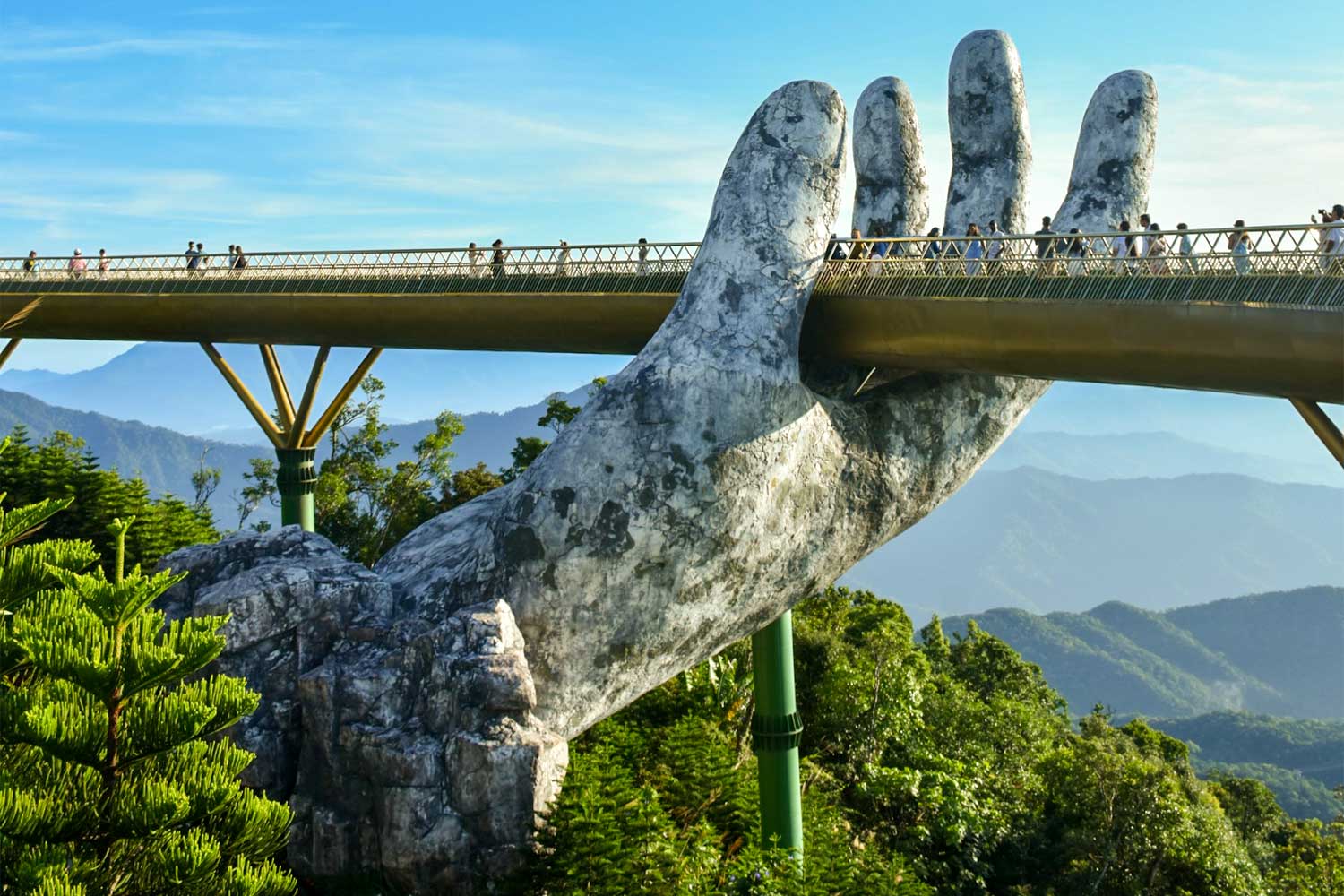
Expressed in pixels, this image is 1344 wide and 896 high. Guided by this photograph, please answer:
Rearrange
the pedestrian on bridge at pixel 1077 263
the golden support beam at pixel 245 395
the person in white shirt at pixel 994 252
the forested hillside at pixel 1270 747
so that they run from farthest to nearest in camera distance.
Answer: the forested hillside at pixel 1270 747 < the golden support beam at pixel 245 395 < the person in white shirt at pixel 994 252 < the pedestrian on bridge at pixel 1077 263

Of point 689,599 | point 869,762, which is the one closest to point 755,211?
point 689,599

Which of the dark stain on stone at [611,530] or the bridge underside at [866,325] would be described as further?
the dark stain on stone at [611,530]

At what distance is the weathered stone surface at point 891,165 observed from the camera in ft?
94.9

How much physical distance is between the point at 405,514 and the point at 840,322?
30.8m

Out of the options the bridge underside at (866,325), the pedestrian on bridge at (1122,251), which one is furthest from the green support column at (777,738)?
the pedestrian on bridge at (1122,251)

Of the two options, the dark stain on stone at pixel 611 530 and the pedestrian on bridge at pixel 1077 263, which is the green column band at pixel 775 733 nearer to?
the dark stain on stone at pixel 611 530

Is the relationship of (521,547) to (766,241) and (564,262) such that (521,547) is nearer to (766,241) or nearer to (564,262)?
(766,241)

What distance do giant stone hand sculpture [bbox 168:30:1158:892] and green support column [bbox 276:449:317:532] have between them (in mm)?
9543

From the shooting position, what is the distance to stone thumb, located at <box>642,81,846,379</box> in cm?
2277

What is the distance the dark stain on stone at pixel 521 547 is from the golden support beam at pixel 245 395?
13.8 m

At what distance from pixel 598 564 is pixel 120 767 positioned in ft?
26.8

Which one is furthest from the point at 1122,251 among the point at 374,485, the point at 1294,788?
the point at 1294,788

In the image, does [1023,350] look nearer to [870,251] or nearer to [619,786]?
[870,251]

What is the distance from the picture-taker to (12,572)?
54.8 ft
